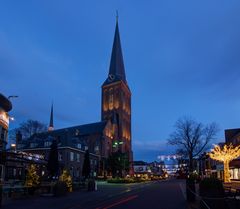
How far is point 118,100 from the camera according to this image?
121 meters

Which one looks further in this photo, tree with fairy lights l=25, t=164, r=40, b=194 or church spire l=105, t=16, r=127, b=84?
church spire l=105, t=16, r=127, b=84

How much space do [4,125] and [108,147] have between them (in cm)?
6795

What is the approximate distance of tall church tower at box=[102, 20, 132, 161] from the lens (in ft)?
383

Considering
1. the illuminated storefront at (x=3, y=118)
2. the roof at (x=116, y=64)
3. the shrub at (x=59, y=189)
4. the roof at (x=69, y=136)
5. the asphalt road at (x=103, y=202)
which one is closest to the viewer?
the asphalt road at (x=103, y=202)

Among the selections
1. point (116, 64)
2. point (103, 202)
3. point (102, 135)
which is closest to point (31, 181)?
point (103, 202)

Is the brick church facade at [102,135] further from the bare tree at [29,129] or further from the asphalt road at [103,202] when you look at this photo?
the asphalt road at [103,202]

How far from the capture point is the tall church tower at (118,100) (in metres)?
117

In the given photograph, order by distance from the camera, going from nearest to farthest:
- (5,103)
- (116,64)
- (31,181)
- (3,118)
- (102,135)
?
(31,181)
(5,103)
(3,118)
(102,135)
(116,64)

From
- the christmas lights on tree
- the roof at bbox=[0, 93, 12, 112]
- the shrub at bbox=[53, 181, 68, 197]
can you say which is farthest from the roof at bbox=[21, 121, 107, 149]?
the shrub at bbox=[53, 181, 68, 197]

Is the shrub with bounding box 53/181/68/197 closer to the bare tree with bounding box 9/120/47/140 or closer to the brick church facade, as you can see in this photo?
the brick church facade

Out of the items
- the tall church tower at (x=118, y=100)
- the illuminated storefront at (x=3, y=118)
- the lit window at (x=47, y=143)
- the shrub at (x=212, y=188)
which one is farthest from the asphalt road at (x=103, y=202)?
the tall church tower at (x=118, y=100)

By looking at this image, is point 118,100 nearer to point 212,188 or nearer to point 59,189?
point 59,189

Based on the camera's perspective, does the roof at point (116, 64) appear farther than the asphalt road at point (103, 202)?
Yes

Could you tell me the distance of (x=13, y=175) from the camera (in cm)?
5356
